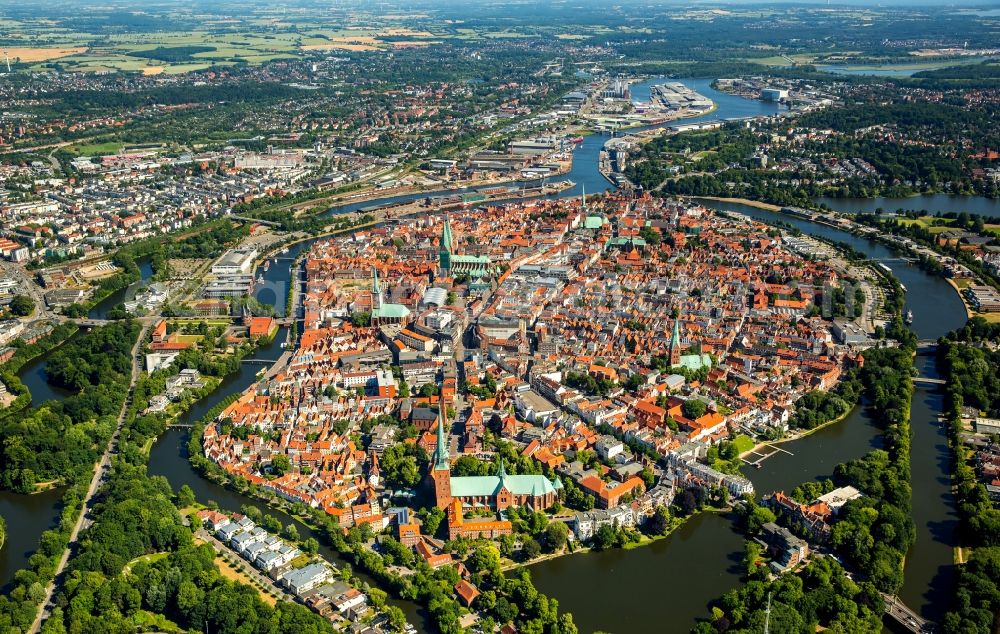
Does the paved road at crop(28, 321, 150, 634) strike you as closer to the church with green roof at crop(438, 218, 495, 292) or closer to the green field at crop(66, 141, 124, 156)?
the church with green roof at crop(438, 218, 495, 292)

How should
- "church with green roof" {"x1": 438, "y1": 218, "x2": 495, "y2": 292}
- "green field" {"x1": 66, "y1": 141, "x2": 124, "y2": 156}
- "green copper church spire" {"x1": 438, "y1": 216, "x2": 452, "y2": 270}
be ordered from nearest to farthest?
"church with green roof" {"x1": 438, "y1": 218, "x2": 495, "y2": 292} < "green copper church spire" {"x1": 438, "y1": 216, "x2": 452, "y2": 270} < "green field" {"x1": 66, "y1": 141, "x2": 124, "y2": 156}

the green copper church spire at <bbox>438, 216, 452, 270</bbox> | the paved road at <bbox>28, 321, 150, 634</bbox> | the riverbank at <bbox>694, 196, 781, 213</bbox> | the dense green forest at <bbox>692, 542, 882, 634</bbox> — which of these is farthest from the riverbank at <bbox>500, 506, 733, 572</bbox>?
the riverbank at <bbox>694, 196, 781, 213</bbox>

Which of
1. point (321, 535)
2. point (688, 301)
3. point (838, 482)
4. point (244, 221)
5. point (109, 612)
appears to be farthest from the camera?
point (244, 221)

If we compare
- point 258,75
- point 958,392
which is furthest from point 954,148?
point 258,75

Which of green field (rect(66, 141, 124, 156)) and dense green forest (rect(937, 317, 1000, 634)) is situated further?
green field (rect(66, 141, 124, 156))

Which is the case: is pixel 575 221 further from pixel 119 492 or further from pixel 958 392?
pixel 119 492

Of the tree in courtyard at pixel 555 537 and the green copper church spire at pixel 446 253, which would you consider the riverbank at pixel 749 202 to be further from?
the tree in courtyard at pixel 555 537

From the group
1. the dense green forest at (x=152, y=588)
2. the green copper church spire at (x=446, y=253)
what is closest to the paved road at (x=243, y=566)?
the dense green forest at (x=152, y=588)
